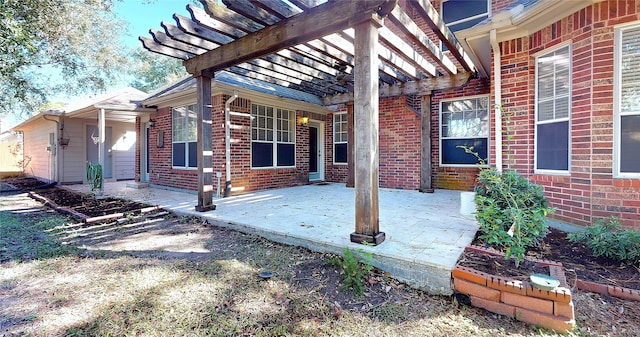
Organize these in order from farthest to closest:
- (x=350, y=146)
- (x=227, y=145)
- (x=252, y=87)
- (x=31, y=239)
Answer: (x=350, y=146) → (x=252, y=87) → (x=227, y=145) → (x=31, y=239)

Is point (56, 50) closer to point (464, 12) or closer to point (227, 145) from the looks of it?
point (227, 145)

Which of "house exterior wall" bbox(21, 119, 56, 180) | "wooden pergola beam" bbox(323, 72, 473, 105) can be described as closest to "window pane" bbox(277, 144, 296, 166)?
"wooden pergola beam" bbox(323, 72, 473, 105)

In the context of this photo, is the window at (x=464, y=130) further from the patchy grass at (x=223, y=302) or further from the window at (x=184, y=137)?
the window at (x=184, y=137)

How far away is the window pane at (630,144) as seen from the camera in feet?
10.1

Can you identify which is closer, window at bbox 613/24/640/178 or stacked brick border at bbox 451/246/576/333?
stacked brick border at bbox 451/246/576/333

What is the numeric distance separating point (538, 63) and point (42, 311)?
19.8 ft

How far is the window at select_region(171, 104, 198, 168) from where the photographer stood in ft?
24.5

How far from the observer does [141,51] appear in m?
21.7

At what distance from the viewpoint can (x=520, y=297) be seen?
200 centimetres

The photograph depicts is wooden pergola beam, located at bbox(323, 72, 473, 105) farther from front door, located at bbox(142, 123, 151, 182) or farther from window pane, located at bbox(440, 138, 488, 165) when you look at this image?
front door, located at bbox(142, 123, 151, 182)

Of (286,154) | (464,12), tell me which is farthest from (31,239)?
(464,12)

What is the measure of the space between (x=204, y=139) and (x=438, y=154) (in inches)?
219

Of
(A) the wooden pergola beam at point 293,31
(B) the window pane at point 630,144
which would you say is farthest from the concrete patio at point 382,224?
(A) the wooden pergola beam at point 293,31

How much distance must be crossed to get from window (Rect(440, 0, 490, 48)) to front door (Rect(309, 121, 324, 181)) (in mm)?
4605
